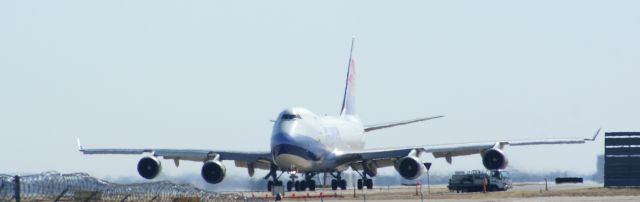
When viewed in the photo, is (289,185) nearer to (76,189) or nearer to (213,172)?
(213,172)

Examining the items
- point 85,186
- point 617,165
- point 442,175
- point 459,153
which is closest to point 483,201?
point 85,186

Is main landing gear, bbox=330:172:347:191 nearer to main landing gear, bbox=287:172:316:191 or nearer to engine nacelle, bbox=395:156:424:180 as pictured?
main landing gear, bbox=287:172:316:191

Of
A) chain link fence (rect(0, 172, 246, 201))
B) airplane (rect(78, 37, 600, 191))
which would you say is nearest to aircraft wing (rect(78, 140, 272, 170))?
airplane (rect(78, 37, 600, 191))

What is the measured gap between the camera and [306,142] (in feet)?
289

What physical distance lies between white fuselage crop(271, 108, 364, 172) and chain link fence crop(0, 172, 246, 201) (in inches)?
1198

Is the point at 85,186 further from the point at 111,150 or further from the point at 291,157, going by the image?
the point at 111,150

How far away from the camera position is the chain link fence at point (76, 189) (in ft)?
147

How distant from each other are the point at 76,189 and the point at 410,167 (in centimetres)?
4133

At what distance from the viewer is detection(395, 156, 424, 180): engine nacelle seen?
86.8m

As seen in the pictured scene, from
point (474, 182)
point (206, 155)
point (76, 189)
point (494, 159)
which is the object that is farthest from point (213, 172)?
point (76, 189)

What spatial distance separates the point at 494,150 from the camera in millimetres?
87375

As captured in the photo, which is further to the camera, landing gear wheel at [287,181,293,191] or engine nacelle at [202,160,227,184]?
landing gear wheel at [287,181,293,191]

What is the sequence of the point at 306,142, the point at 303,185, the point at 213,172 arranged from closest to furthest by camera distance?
1. the point at 306,142
2. the point at 213,172
3. the point at 303,185

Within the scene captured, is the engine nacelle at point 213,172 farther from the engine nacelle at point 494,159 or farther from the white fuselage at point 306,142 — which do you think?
the engine nacelle at point 494,159
